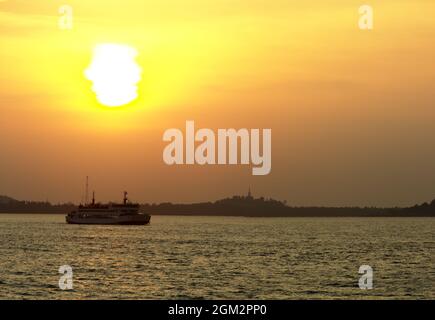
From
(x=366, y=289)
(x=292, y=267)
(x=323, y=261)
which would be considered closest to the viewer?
(x=366, y=289)
